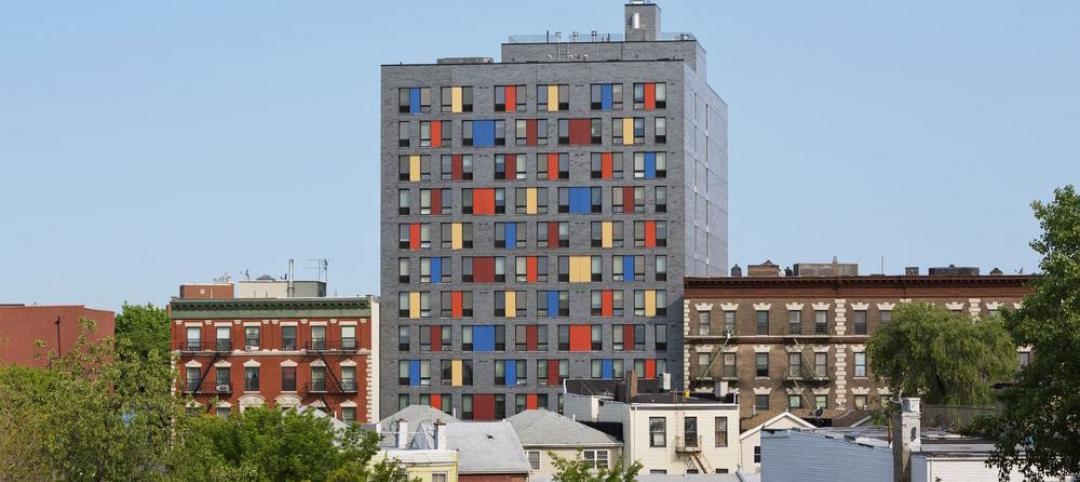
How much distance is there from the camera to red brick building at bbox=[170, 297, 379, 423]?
470 feet

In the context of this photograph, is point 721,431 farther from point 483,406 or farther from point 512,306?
point 512,306

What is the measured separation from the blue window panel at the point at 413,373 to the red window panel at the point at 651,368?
16.9 meters

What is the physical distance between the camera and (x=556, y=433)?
113375 millimetres

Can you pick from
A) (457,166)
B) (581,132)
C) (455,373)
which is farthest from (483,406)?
(581,132)

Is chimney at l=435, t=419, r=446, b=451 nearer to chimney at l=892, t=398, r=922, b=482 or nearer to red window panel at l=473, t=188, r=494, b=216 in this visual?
chimney at l=892, t=398, r=922, b=482

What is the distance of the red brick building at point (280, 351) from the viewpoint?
470 feet

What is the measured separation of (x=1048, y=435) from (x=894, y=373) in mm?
61912

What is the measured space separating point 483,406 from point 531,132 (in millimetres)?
20545

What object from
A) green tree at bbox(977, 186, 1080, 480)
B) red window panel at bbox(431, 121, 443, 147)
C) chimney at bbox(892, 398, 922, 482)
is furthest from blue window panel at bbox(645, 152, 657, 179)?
green tree at bbox(977, 186, 1080, 480)

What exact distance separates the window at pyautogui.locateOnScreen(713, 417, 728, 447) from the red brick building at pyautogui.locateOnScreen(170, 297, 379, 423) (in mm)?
33765

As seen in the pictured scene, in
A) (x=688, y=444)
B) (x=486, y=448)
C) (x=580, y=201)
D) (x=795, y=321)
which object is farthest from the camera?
(x=580, y=201)

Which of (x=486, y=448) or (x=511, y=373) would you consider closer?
(x=486, y=448)

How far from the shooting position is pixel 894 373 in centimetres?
11800

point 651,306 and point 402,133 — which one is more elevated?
point 402,133
